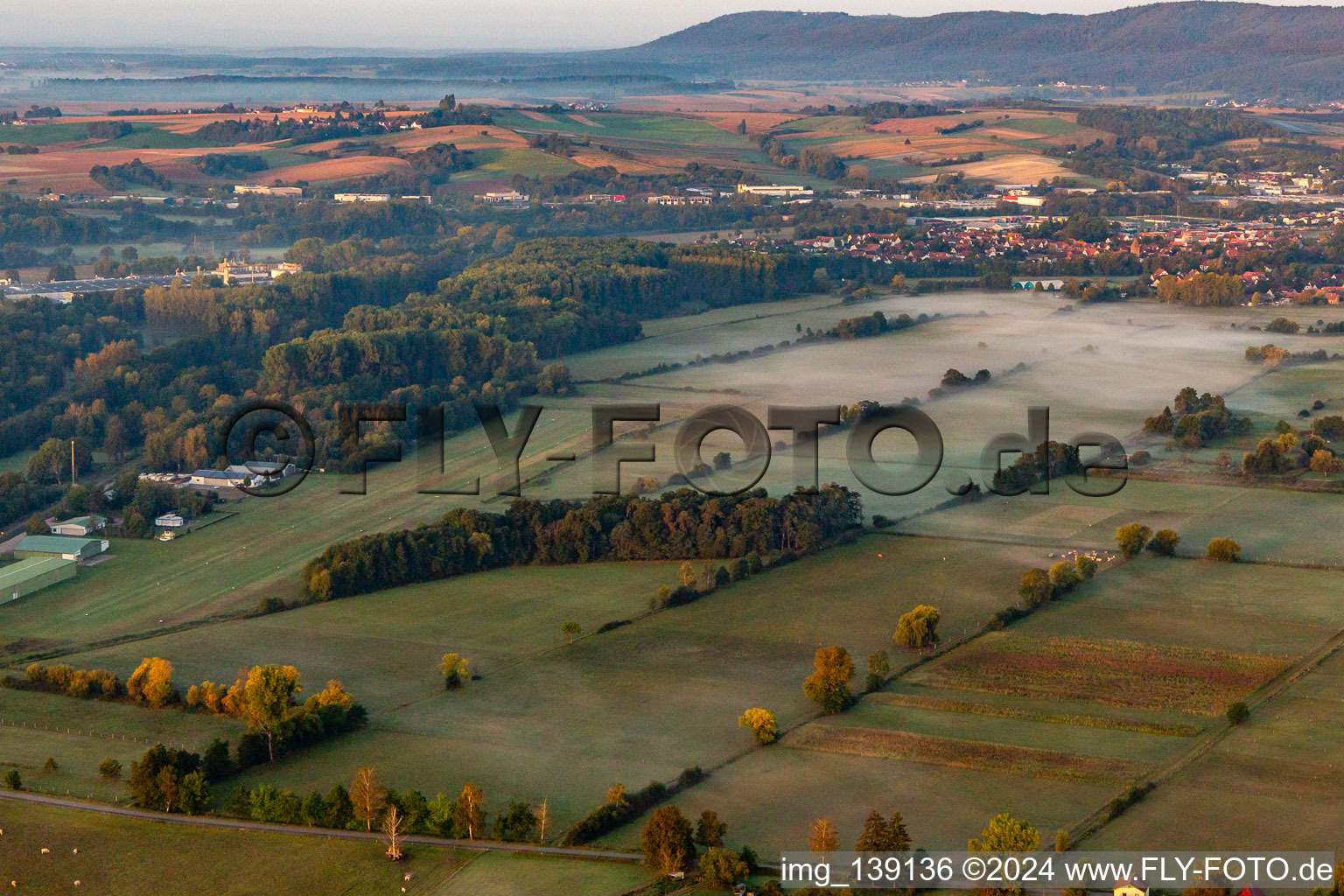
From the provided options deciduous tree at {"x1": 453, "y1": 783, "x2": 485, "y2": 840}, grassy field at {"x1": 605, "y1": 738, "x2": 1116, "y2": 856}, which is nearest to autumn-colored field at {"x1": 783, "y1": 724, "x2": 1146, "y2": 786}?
grassy field at {"x1": 605, "y1": 738, "x2": 1116, "y2": 856}

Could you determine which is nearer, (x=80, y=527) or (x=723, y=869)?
(x=723, y=869)

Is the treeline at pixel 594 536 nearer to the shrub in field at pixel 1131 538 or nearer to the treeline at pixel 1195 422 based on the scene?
the shrub in field at pixel 1131 538

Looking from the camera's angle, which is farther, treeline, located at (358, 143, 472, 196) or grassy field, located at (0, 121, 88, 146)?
grassy field, located at (0, 121, 88, 146)

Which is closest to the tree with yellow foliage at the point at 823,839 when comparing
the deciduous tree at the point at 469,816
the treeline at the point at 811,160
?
the deciduous tree at the point at 469,816

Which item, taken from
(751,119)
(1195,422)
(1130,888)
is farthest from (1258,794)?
(751,119)

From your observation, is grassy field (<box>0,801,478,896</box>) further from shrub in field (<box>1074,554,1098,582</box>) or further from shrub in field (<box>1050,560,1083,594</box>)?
shrub in field (<box>1074,554,1098,582</box>)

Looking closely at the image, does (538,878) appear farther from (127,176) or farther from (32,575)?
(127,176)
